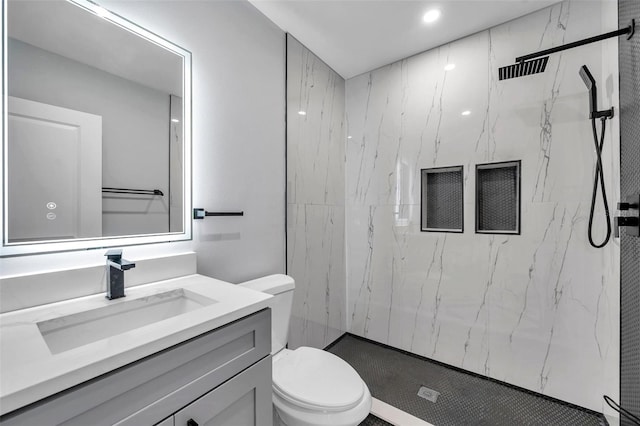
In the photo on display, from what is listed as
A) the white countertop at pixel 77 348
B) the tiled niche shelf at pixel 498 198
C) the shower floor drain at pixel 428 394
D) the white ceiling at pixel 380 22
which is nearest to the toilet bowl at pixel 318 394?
the white countertop at pixel 77 348

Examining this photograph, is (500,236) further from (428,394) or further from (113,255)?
(113,255)

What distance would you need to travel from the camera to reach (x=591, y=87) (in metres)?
1.47

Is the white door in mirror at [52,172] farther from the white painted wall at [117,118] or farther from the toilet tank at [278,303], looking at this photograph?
the toilet tank at [278,303]

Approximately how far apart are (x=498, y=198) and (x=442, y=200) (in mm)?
375

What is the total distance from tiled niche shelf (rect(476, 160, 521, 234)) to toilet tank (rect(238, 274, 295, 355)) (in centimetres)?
146

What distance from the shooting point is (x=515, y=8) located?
67.5 inches

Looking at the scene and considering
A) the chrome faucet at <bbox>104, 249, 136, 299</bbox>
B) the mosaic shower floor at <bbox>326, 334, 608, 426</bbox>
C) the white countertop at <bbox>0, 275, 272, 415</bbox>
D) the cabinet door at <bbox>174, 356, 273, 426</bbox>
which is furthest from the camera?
the mosaic shower floor at <bbox>326, 334, 608, 426</bbox>

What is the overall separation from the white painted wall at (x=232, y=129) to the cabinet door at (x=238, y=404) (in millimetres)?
696

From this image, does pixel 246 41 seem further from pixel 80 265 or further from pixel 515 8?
pixel 515 8

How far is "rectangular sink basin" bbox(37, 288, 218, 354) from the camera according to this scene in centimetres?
83

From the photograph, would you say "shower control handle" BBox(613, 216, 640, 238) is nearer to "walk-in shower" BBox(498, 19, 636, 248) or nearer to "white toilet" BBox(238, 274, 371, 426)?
"walk-in shower" BBox(498, 19, 636, 248)

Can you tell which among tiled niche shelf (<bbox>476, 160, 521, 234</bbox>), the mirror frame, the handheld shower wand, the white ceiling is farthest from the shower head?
the mirror frame

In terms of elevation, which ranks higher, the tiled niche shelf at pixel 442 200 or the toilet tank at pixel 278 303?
the tiled niche shelf at pixel 442 200

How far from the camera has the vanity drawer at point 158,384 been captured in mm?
551
